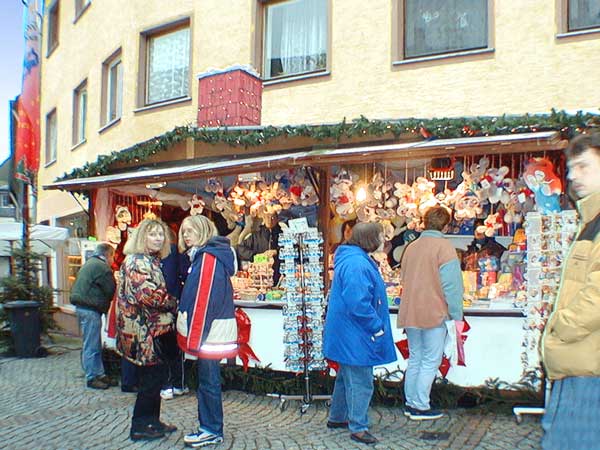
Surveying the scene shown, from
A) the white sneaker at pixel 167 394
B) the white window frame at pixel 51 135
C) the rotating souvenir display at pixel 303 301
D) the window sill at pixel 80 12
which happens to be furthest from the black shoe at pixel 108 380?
the white window frame at pixel 51 135

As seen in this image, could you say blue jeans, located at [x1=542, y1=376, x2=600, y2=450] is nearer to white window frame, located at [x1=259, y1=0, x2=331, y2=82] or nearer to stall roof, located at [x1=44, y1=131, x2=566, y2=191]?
stall roof, located at [x1=44, y1=131, x2=566, y2=191]

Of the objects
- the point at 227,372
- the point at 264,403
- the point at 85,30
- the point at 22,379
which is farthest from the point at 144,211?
the point at 85,30

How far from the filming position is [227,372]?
6.58 meters

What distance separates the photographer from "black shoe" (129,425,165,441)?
4883 mm

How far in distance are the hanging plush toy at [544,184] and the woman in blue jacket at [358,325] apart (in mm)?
1918

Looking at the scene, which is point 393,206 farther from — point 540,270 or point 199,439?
point 199,439

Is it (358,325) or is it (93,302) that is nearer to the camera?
(358,325)

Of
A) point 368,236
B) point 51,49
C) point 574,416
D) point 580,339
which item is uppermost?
point 51,49

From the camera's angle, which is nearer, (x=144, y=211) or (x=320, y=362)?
(x=320, y=362)

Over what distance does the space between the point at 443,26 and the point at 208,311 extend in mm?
6065

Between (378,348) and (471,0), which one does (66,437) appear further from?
(471,0)

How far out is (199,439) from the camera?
4.68 m

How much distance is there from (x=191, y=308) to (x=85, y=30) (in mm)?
11626

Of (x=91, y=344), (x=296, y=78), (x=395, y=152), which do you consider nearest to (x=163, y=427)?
(x=91, y=344)
